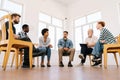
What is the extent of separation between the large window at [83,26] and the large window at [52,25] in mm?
801

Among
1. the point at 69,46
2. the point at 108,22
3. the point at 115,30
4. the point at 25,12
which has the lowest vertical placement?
the point at 69,46

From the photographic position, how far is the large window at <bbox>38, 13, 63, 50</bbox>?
21.0 feet

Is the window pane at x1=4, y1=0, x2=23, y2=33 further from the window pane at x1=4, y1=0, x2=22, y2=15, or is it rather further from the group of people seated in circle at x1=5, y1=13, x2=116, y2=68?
the group of people seated in circle at x1=5, y1=13, x2=116, y2=68

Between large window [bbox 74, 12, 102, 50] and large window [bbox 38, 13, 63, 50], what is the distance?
80 centimetres

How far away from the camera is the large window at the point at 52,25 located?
6.39m

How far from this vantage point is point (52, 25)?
6.82 m

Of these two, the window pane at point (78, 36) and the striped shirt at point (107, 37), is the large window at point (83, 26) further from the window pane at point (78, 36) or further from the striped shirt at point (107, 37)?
the striped shirt at point (107, 37)

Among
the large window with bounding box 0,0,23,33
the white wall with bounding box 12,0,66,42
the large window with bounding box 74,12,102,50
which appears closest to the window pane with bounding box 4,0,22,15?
the large window with bounding box 0,0,23,33

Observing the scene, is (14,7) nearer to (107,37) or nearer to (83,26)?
(83,26)

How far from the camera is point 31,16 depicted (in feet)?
18.9

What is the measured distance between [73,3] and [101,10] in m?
1.72

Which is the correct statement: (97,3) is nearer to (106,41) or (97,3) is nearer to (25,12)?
(25,12)

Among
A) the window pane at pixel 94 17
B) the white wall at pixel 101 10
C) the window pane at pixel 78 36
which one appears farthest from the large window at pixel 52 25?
the window pane at pixel 94 17

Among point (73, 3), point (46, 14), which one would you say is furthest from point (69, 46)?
point (73, 3)
